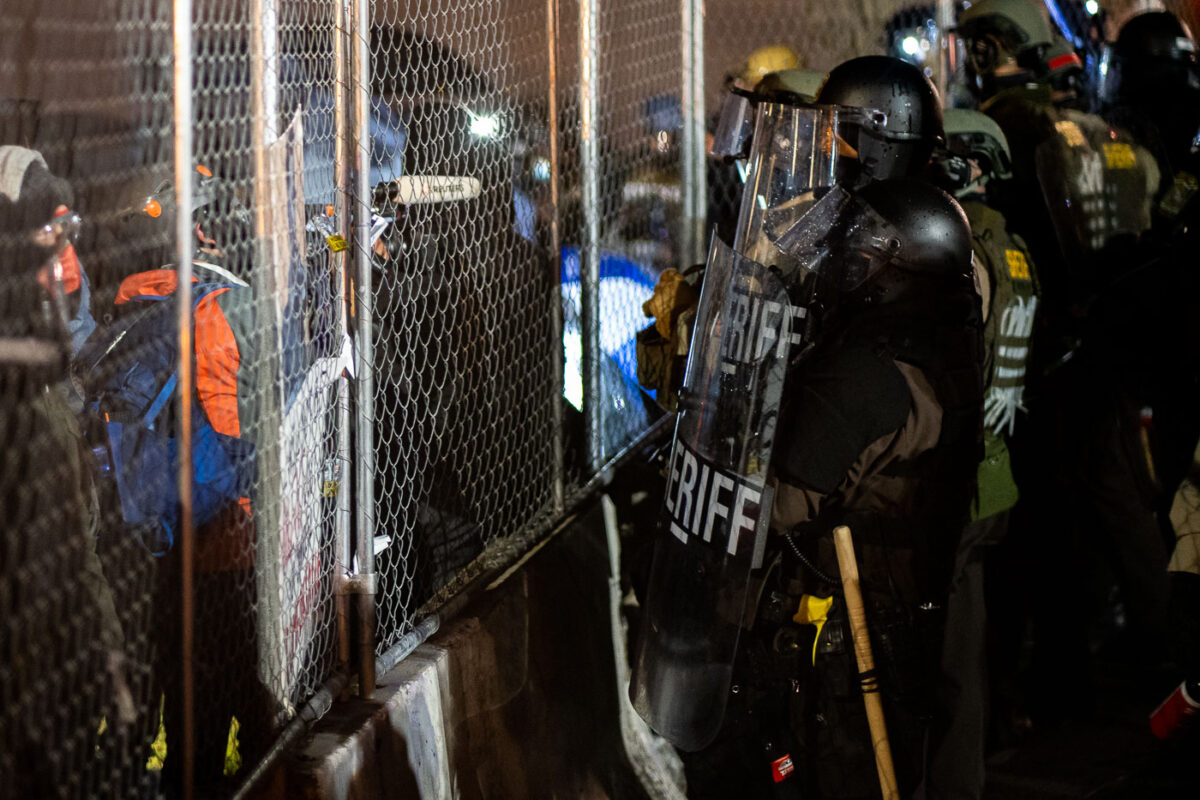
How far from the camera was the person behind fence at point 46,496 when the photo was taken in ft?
9.42

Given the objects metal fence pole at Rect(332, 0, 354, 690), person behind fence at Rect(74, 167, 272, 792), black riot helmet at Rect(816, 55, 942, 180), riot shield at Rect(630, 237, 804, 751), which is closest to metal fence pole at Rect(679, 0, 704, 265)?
black riot helmet at Rect(816, 55, 942, 180)

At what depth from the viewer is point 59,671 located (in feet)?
9.37

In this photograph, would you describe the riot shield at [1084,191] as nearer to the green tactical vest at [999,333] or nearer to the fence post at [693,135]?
the green tactical vest at [999,333]

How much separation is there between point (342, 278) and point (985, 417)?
249cm

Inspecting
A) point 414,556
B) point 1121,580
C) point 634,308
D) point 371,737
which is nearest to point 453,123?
point 634,308

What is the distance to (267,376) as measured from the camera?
267 centimetres

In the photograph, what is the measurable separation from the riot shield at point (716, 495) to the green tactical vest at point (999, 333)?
149 centimetres

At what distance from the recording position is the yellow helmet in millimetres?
6094

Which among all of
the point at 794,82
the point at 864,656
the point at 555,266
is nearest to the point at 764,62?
the point at 794,82

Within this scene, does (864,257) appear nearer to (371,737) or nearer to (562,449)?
(562,449)

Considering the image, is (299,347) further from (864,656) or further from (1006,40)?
(1006,40)

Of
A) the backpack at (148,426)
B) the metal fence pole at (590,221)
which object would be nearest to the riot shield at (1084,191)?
the metal fence pole at (590,221)

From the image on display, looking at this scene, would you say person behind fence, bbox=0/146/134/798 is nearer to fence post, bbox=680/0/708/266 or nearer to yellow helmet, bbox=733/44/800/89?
fence post, bbox=680/0/708/266

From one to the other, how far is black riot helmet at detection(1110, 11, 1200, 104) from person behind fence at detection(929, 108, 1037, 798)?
2545mm
